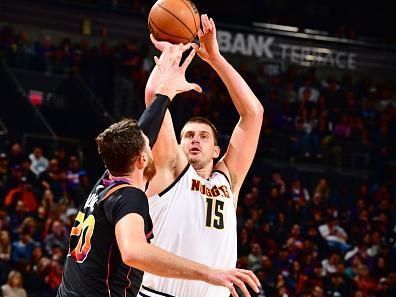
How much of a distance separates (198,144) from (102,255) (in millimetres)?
2000

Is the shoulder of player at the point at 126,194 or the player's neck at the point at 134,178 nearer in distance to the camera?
the shoulder of player at the point at 126,194

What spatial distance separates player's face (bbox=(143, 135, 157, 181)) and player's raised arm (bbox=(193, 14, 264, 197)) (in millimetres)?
892

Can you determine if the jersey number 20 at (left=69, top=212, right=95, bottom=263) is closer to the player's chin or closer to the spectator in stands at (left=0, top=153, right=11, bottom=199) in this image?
the player's chin

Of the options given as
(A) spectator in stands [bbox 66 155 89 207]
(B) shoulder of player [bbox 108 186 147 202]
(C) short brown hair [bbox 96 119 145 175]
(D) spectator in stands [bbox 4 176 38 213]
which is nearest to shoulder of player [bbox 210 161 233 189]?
(C) short brown hair [bbox 96 119 145 175]

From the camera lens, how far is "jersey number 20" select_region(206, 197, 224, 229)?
5.50 m

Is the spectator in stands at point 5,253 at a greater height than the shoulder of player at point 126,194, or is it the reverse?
the spectator in stands at point 5,253

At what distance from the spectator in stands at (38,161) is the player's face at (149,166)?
9387 millimetres

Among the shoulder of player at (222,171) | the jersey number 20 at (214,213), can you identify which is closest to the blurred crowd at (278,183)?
the shoulder of player at (222,171)

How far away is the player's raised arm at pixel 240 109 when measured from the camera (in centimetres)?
589

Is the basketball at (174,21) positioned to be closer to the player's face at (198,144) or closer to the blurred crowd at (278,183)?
the player's face at (198,144)

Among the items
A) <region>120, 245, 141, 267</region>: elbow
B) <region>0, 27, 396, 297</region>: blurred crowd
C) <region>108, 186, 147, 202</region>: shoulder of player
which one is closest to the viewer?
<region>120, 245, 141, 267</region>: elbow

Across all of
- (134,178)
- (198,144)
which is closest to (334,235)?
(198,144)

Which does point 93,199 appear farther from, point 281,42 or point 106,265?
point 281,42

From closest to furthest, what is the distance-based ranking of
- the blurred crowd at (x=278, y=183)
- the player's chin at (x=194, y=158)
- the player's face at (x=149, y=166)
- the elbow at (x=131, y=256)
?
1. the elbow at (x=131, y=256)
2. the player's face at (x=149, y=166)
3. the player's chin at (x=194, y=158)
4. the blurred crowd at (x=278, y=183)
